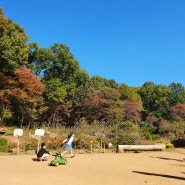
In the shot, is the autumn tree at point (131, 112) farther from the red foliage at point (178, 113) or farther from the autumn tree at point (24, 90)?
the autumn tree at point (24, 90)

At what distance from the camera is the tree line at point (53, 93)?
28906mm

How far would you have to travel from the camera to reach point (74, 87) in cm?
4122

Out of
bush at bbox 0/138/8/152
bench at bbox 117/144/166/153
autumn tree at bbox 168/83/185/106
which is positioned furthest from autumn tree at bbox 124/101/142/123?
bush at bbox 0/138/8/152

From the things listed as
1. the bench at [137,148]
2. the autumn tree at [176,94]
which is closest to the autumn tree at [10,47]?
the bench at [137,148]

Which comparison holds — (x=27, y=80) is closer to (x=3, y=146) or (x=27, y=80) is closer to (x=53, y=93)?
(x=53, y=93)

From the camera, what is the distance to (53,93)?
3731 cm

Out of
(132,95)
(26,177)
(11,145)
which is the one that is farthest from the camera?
(132,95)

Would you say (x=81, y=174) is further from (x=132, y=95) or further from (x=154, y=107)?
(x=154, y=107)

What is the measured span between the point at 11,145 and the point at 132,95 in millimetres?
32683

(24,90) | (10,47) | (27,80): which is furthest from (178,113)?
(10,47)

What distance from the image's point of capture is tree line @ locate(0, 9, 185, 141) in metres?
28.9

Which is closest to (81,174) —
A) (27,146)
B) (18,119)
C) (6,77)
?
(27,146)

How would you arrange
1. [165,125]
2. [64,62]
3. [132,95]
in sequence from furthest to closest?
[132,95] < [165,125] < [64,62]

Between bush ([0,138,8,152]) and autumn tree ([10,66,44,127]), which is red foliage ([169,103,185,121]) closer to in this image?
autumn tree ([10,66,44,127])
